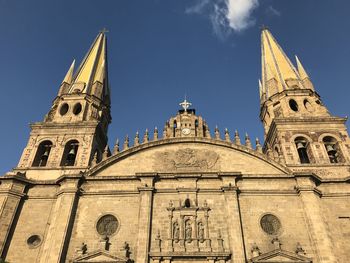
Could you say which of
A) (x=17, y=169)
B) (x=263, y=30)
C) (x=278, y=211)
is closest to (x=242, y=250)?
(x=278, y=211)

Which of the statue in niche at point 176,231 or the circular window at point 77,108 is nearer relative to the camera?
the statue in niche at point 176,231

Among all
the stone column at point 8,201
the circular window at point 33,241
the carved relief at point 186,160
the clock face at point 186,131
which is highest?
the clock face at point 186,131

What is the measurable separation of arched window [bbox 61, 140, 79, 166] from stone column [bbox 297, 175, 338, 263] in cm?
→ 1653

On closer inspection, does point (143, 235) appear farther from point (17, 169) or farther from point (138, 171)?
point (17, 169)

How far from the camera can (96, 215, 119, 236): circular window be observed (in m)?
18.9

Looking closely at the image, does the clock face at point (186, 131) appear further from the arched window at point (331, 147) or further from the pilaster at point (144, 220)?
the arched window at point (331, 147)

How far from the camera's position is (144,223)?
1859cm

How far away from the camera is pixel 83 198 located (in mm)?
20406

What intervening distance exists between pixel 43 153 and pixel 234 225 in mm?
15662

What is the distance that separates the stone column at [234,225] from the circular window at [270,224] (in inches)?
65.4

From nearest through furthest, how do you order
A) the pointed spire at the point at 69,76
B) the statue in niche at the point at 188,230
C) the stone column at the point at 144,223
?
the stone column at the point at 144,223 → the statue in niche at the point at 188,230 → the pointed spire at the point at 69,76

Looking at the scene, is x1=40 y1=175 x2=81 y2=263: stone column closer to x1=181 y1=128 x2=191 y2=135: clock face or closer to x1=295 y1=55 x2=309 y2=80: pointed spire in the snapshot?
x1=181 y1=128 x2=191 y2=135: clock face

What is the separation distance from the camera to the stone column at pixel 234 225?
56.5 feet

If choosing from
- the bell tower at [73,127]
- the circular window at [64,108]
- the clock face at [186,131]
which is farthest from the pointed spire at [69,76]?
the clock face at [186,131]
